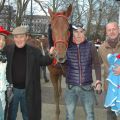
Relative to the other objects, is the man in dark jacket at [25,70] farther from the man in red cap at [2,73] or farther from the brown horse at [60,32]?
the brown horse at [60,32]

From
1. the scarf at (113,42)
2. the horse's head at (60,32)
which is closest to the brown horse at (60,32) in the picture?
the horse's head at (60,32)

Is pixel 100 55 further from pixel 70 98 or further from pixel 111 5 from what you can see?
pixel 111 5

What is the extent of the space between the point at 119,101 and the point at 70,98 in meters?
0.77

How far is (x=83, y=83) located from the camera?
505 centimetres

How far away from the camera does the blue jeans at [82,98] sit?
5047 millimetres

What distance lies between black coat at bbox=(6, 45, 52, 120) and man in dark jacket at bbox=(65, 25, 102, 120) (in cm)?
39

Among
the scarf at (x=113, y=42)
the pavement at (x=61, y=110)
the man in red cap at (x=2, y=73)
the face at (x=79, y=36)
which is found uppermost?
the face at (x=79, y=36)

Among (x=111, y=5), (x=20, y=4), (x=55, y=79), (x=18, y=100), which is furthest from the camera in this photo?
(x=111, y=5)

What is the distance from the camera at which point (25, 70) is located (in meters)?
4.88

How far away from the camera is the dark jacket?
503 cm

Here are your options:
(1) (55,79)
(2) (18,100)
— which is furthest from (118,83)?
(1) (55,79)

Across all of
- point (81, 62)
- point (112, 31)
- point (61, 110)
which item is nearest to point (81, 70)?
point (81, 62)

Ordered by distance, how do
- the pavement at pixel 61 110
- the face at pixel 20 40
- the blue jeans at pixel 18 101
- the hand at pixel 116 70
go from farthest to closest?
the pavement at pixel 61 110, the blue jeans at pixel 18 101, the face at pixel 20 40, the hand at pixel 116 70

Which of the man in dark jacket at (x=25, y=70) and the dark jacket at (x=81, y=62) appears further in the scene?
the dark jacket at (x=81, y=62)
